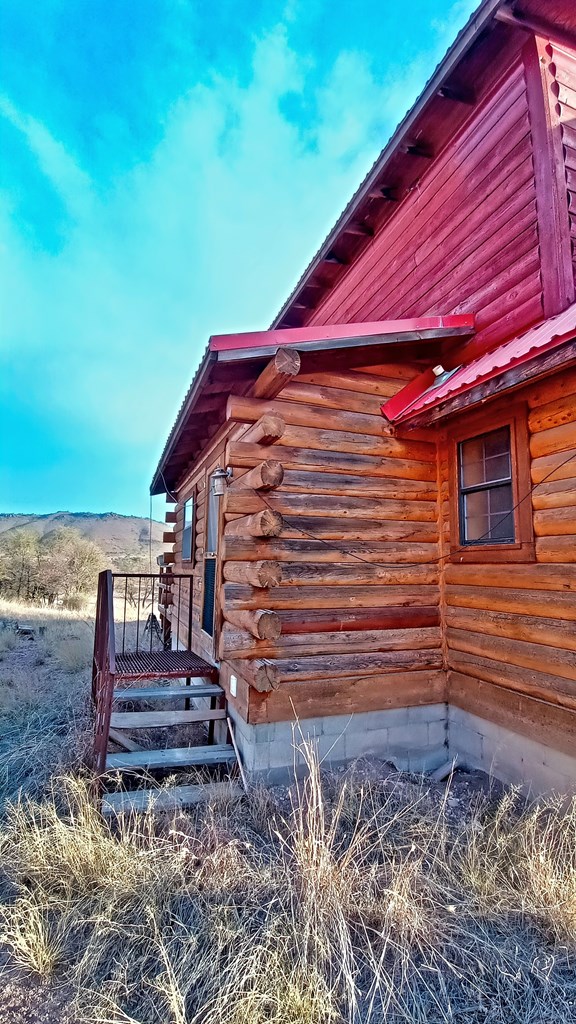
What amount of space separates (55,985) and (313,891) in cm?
133

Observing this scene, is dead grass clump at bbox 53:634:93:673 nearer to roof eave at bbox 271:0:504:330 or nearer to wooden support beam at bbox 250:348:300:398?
wooden support beam at bbox 250:348:300:398

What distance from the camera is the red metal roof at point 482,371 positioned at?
137 inches

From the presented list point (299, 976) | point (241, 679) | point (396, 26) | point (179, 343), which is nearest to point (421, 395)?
point (241, 679)

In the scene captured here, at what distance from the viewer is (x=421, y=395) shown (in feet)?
16.4

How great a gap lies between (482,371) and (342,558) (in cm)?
214

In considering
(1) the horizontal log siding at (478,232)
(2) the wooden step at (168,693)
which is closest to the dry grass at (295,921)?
(2) the wooden step at (168,693)

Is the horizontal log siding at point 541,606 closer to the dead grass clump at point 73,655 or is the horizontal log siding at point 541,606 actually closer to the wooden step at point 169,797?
the wooden step at point 169,797


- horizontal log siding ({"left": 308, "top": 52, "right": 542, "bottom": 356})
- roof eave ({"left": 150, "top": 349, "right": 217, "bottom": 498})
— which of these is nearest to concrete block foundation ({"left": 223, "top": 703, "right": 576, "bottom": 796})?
roof eave ({"left": 150, "top": 349, "right": 217, "bottom": 498})

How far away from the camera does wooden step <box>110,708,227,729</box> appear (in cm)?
476

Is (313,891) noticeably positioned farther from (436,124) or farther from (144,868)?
(436,124)

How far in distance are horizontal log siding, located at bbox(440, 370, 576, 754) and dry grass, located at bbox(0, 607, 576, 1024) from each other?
800 millimetres

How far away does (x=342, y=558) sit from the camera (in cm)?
491

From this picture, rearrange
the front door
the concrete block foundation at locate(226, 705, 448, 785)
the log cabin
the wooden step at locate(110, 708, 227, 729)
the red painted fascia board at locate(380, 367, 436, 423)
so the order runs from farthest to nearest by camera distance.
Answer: the front door < the red painted fascia board at locate(380, 367, 436, 423) < the wooden step at locate(110, 708, 227, 729) < the concrete block foundation at locate(226, 705, 448, 785) < the log cabin

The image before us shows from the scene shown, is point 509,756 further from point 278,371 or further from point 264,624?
point 278,371
